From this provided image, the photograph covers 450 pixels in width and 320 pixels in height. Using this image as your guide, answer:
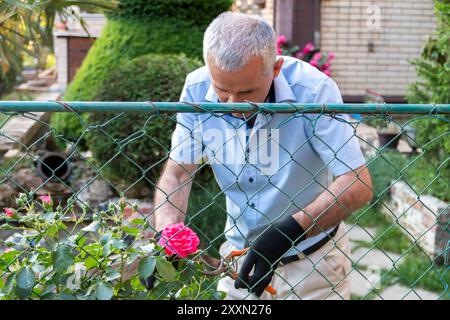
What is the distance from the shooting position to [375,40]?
34.1 ft

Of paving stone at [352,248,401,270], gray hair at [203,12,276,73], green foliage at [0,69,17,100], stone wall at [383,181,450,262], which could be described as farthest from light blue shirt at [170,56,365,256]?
green foliage at [0,69,17,100]

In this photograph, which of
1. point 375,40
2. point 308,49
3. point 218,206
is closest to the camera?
point 218,206

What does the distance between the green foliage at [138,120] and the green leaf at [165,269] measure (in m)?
3.14

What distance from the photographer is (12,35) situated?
4914 millimetres

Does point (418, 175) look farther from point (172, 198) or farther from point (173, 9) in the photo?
point (172, 198)

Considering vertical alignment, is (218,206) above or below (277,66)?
below

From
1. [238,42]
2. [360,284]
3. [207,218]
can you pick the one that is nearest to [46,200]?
[238,42]

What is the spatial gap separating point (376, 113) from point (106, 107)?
769mm

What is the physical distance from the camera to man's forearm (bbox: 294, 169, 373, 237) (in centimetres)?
234

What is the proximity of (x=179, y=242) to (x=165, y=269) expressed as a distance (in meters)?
0.09

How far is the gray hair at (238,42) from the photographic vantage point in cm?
222

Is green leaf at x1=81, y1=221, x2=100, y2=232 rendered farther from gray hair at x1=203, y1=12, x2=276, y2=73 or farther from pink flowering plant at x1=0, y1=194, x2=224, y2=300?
gray hair at x1=203, y1=12, x2=276, y2=73
